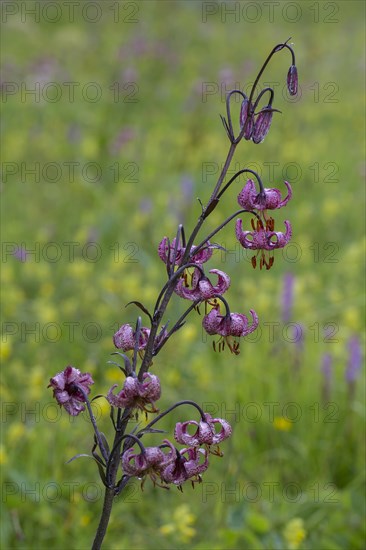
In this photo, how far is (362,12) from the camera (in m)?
11.6

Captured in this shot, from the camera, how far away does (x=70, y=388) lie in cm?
142

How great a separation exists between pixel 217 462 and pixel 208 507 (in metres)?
0.25

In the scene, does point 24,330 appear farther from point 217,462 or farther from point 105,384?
point 217,462

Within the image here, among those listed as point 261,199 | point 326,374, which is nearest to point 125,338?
point 261,199

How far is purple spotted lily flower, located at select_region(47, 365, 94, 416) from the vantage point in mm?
1398

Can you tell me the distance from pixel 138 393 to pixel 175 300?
7.26 ft

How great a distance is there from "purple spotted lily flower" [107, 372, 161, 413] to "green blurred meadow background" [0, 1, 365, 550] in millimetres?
1100

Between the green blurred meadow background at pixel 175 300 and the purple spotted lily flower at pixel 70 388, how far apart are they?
3.20 feet

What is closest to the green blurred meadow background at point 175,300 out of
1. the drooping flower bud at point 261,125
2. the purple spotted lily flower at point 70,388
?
the purple spotted lily flower at point 70,388

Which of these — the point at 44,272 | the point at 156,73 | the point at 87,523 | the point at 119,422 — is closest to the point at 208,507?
the point at 87,523

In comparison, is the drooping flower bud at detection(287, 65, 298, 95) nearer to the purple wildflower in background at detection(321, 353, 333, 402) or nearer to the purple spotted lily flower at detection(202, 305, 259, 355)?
the purple spotted lily flower at detection(202, 305, 259, 355)

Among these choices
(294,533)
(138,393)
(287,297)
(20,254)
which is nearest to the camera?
(138,393)

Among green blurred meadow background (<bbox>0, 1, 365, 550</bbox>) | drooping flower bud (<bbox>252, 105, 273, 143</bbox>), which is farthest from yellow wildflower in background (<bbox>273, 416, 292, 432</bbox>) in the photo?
drooping flower bud (<bbox>252, 105, 273, 143</bbox>)

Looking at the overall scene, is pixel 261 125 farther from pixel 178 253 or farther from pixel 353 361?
pixel 353 361
